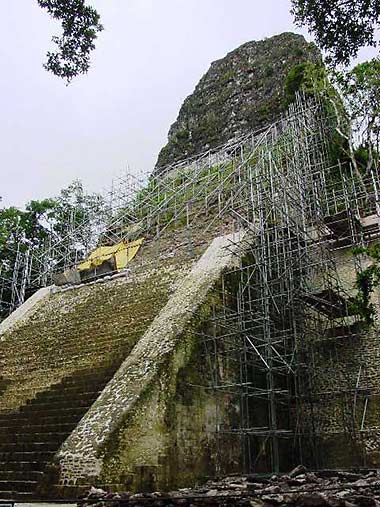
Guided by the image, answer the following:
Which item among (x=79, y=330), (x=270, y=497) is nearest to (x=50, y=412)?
(x=79, y=330)

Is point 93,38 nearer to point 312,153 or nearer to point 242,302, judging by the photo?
point 242,302

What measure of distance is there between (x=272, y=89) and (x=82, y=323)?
1559 cm

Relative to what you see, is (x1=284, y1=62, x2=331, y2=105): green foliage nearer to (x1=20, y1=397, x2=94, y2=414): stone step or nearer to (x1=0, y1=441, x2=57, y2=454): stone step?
(x1=20, y1=397, x2=94, y2=414): stone step

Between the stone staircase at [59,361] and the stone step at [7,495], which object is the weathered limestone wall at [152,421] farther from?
the stone step at [7,495]

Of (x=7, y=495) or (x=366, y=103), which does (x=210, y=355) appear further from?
(x=366, y=103)

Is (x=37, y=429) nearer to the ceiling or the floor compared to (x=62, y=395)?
nearer to the floor

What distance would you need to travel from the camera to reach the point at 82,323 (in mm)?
11273

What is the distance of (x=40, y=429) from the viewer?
801 cm

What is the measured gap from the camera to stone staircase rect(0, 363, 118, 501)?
7055 millimetres

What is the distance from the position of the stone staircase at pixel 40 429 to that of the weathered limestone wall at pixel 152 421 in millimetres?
553

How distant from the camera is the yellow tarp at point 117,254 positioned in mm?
15352

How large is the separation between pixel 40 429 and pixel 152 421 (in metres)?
1.79

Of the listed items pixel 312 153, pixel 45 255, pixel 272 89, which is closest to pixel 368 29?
pixel 312 153

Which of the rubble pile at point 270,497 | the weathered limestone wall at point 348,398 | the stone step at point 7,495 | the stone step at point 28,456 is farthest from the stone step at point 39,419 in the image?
the weathered limestone wall at point 348,398
